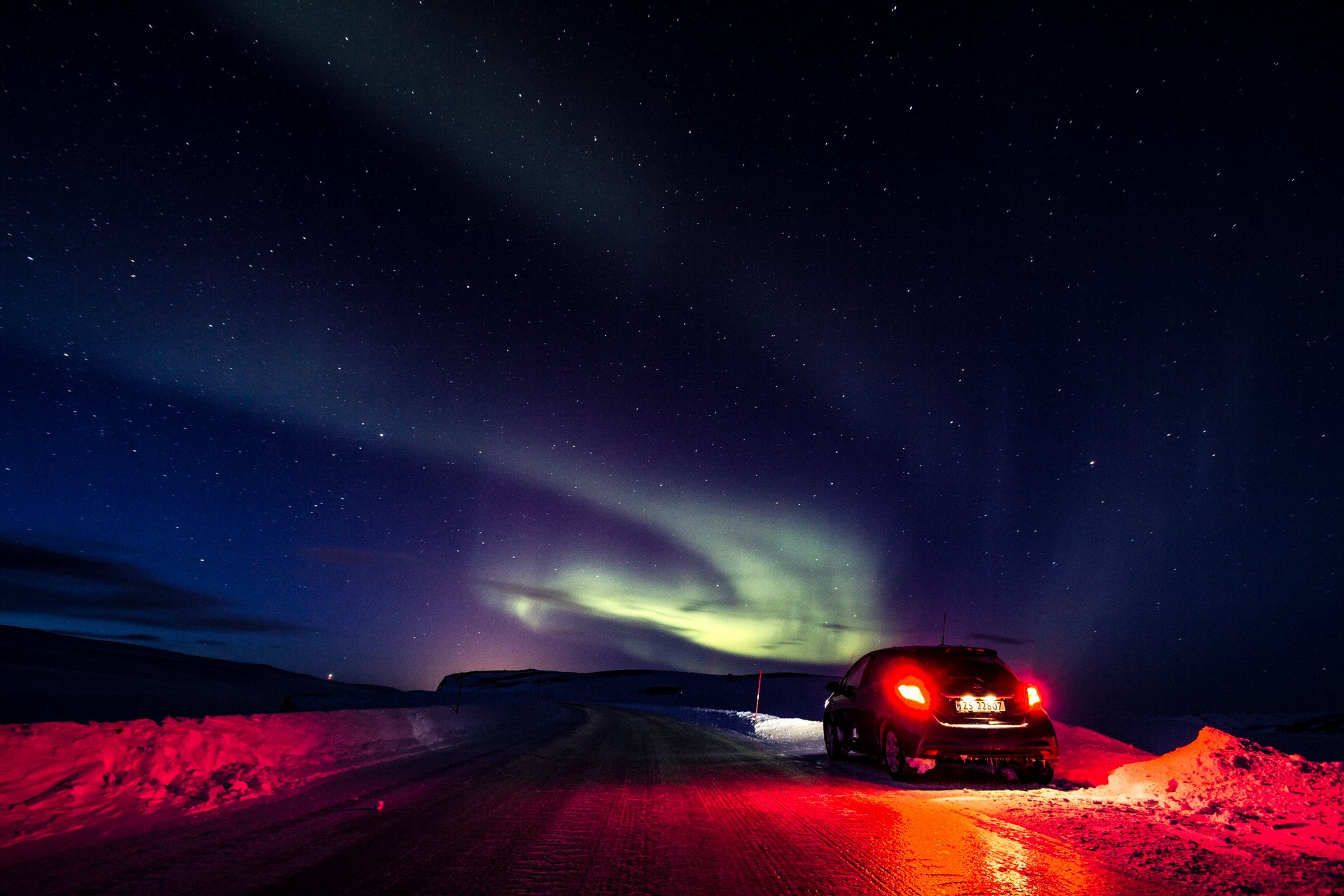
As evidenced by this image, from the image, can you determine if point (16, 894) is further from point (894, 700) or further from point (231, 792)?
point (894, 700)

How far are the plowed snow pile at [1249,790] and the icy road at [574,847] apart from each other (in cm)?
189

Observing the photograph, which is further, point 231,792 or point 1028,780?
point 1028,780

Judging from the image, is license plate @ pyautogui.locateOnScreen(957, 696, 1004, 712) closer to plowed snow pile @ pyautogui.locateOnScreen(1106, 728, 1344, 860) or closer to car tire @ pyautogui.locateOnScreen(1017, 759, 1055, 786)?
car tire @ pyautogui.locateOnScreen(1017, 759, 1055, 786)

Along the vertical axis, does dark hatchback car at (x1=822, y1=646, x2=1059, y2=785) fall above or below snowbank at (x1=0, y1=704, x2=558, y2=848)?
above

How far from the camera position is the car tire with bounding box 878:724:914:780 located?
30.8 feet

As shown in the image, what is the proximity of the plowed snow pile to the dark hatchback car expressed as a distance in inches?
37.9

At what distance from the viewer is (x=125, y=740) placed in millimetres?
7152

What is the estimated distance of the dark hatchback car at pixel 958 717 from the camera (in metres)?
8.95

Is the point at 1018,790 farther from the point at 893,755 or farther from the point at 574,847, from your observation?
the point at 574,847

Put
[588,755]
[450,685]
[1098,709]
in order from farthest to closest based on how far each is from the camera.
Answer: [450,685], [1098,709], [588,755]

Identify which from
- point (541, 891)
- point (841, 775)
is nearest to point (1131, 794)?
point (841, 775)

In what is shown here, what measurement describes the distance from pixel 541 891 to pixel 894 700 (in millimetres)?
6739

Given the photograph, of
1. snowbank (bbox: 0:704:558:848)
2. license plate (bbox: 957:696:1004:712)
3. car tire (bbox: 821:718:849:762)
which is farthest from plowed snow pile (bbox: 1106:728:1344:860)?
snowbank (bbox: 0:704:558:848)

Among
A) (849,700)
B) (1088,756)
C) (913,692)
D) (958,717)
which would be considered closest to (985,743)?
(958,717)
